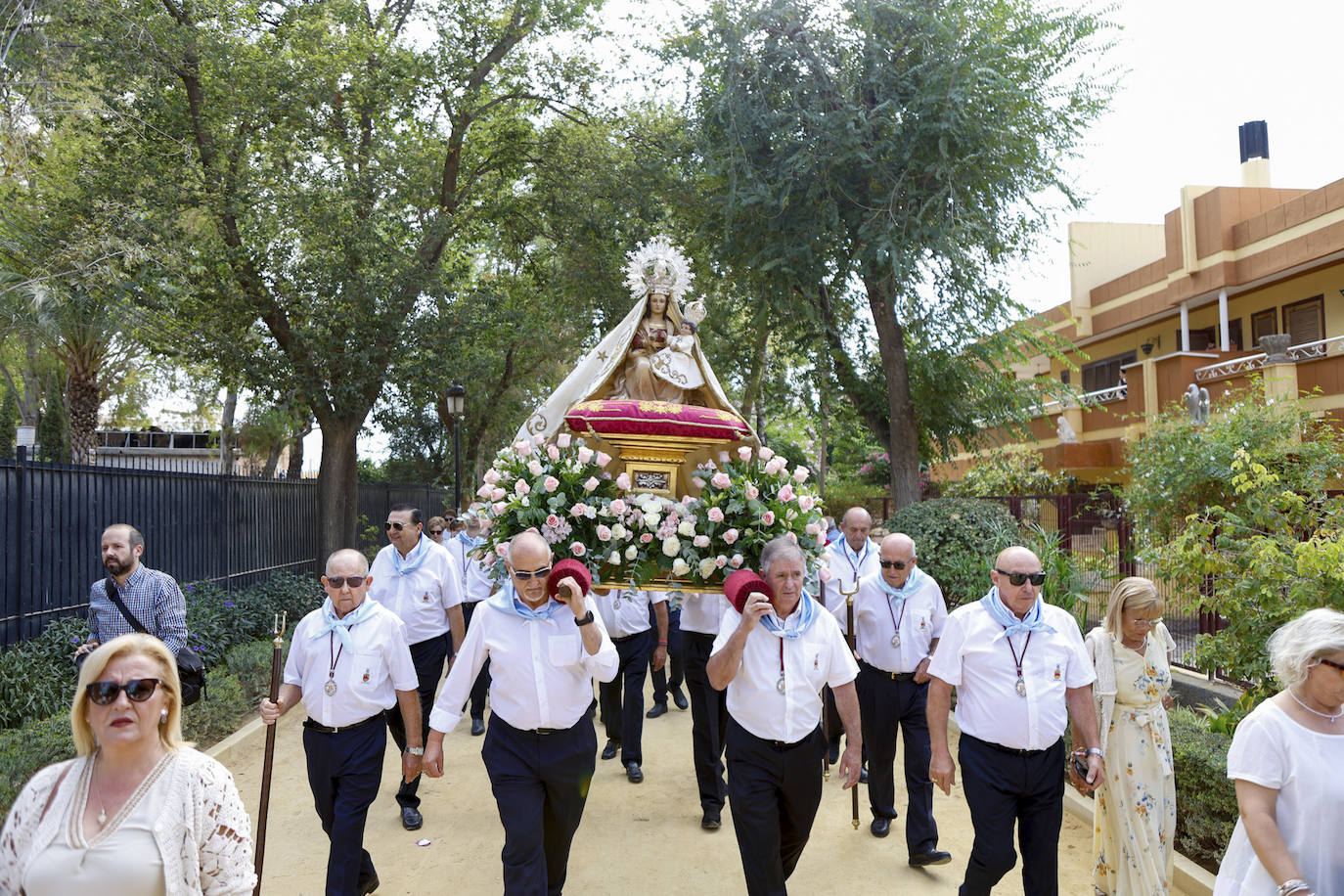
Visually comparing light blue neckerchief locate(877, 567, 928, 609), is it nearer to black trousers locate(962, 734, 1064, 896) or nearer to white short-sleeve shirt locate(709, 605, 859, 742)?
white short-sleeve shirt locate(709, 605, 859, 742)

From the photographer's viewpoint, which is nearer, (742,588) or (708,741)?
(742,588)

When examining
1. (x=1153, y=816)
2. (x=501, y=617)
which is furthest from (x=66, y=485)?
(x=1153, y=816)

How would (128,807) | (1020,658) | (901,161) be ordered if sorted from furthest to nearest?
(901,161) < (1020,658) < (128,807)

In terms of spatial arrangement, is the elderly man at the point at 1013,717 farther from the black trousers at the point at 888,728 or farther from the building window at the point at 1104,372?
the building window at the point at 1104,372

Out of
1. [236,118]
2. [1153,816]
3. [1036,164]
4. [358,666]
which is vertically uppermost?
[236,118]

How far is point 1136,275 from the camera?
77.8ft

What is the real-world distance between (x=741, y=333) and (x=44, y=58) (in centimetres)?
1279

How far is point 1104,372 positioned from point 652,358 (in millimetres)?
22807

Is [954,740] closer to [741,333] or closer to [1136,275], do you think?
[741,333]

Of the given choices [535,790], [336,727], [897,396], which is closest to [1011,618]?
[535,790]

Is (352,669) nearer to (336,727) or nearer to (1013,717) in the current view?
(336,727)

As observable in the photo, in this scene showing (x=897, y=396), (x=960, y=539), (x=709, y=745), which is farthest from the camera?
(x=897, y=396)

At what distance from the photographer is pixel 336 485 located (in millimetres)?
15797

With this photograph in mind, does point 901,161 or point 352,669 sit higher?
point 901,161
